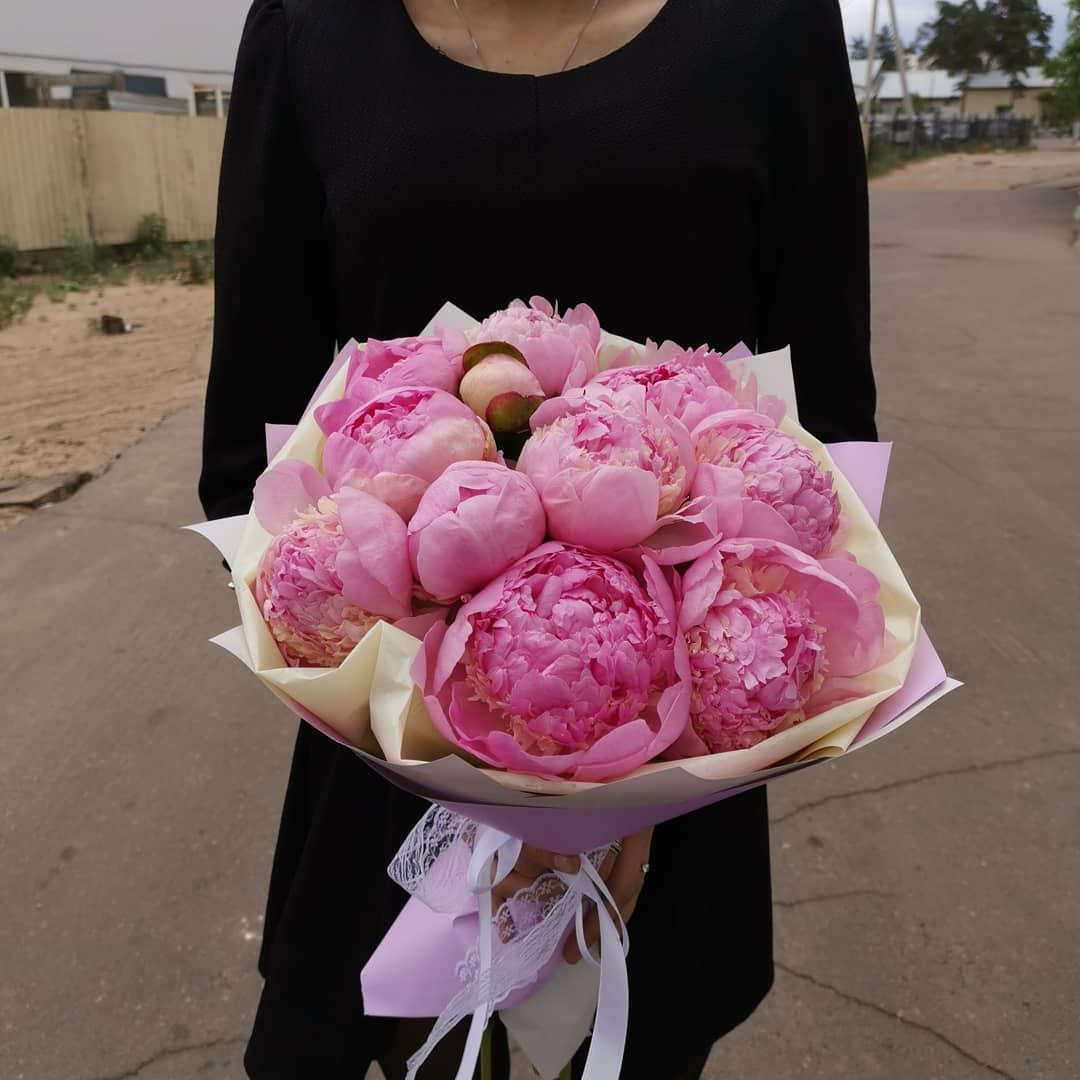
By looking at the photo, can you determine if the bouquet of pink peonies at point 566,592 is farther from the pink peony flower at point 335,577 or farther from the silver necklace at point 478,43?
the silver necklace at point 478,43

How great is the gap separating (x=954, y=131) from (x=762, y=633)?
5621cm

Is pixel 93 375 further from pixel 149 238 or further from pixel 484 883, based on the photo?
pixel 484 883

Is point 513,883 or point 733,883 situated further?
point 733,883

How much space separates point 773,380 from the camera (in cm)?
95

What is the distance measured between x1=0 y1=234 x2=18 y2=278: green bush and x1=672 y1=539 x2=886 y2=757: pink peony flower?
46.2ft

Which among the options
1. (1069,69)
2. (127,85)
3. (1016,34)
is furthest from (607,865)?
(1016,34)

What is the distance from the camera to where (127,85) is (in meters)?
17.1

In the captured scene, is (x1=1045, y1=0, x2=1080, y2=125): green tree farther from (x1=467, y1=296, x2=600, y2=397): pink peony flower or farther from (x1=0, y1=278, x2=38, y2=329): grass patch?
(x1=467, y1=296, x2=600, y2=397): pink peony flower

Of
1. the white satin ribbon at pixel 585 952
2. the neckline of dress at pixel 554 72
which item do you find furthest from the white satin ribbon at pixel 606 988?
the neckline of dress at pixel 554 72

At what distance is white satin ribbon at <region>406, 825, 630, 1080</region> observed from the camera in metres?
0.88

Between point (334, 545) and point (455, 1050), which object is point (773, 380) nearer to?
point (334, 545)

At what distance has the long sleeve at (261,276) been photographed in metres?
1.18

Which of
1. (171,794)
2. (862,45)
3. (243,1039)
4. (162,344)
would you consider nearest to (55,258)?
(162,344)

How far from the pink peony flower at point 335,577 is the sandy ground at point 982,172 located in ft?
94.9
